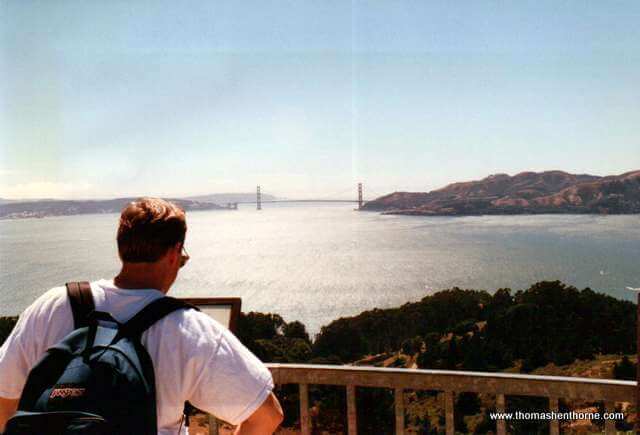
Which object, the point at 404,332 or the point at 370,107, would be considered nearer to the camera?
the point at 404,332

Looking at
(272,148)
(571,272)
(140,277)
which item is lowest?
(571,272)

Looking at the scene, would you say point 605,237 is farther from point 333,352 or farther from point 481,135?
point 333,352

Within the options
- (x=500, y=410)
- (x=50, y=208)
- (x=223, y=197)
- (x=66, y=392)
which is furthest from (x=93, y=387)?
(x=223, y=197)

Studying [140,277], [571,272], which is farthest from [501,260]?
[140,277]

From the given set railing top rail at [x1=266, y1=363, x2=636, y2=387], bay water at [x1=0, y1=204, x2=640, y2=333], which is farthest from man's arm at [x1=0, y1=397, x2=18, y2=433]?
bay water at [x1=0, y1=204, x2=640, y2=333]

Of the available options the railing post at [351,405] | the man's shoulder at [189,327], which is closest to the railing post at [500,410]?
the railing post at [351,405]

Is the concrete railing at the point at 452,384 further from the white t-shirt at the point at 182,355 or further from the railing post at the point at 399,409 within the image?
the white t-shirt at the point at 182,355

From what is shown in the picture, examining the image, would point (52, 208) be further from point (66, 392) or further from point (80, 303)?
point (66, 392)

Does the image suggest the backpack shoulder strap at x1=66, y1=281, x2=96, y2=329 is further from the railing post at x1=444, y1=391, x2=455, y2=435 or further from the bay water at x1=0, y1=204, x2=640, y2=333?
the bay water at x1=0, y1=204, x2=640, y2=333
